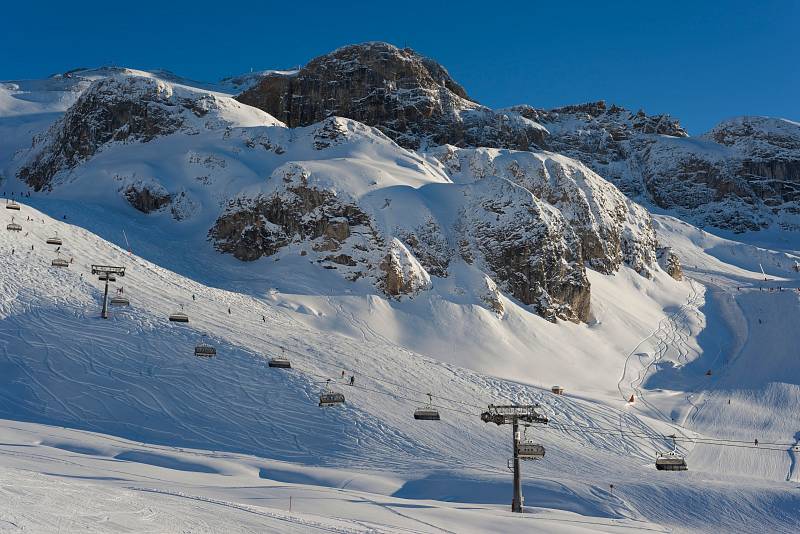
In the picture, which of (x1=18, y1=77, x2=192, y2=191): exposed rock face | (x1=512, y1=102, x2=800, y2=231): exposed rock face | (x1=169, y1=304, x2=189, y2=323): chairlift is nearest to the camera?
(x1=169, y1=304, x2=189, y2=323): chairlift

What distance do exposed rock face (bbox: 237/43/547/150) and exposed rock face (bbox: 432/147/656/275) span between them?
31.3 meters

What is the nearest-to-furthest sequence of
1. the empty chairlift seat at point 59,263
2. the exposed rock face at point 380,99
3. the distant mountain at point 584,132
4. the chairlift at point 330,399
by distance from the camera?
the chairlift at point 330,399 → the empty chairlift seat at point 59,263 → the exposed rock face at point 380,99 → the distant mountain at point 584,132

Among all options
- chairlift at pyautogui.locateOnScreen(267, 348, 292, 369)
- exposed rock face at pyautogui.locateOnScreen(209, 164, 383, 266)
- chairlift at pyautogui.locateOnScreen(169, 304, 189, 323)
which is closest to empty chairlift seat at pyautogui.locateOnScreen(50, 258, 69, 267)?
chairlift at pyautogui.locateOnScreen(169, 304, 189, 323)

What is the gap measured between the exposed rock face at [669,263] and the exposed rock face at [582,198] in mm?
1980

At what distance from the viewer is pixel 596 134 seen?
179875 mm

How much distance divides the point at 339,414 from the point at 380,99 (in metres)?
101

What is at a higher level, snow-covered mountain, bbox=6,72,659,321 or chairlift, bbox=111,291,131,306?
snow-covered mountain, bbox=6,72,659,321

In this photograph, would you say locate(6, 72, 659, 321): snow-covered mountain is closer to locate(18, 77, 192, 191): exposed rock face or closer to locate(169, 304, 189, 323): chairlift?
locate(18, 77, 192, 191): exposed rock face

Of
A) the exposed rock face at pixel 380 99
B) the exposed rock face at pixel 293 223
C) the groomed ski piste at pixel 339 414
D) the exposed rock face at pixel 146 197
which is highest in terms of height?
the exposed rock face at pixel 380 99

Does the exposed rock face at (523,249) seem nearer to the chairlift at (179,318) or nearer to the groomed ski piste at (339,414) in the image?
the groomed ski piste at (339,414)

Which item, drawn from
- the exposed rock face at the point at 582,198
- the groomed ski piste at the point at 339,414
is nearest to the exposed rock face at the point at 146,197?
the groomed ski piste at the point at 339,414

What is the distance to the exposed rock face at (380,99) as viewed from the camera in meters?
141

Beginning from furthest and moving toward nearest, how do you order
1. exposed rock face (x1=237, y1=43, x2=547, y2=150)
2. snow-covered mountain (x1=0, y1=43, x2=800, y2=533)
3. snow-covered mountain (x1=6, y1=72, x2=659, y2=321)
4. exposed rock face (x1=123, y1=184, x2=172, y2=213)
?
1. exposed rock face (x1=237, y1=43, x2=547, y2=150)
2. exposed rock face (x1=123, y1=184, x2=172, y2=213)
3. snow-covered mountain (x1=6, y1=72, x2=659, y2=321)
4. snow-covered mountain (x1=0, y1=43, x2=800, y2=533)

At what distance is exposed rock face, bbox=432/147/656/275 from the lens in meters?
98.4
